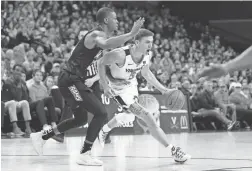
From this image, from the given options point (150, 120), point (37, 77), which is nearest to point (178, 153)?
point (150, 120)

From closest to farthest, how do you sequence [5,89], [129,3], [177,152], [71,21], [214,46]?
1. [177,152]
2. [5,89]
3. [71,21]
4. [214,46]
5. [129,3]

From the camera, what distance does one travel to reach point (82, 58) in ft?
22.2

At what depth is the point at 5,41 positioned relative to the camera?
49.9 ft

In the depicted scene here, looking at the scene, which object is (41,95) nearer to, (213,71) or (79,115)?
(79,115)

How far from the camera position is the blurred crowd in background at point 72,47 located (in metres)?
13.7

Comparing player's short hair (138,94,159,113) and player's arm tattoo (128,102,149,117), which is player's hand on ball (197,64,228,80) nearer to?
player's arm tattoo (128,102,149,117)

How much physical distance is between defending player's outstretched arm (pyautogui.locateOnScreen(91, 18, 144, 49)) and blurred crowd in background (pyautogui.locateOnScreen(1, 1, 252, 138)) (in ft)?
20.3

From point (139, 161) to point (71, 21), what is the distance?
14489 millimetres

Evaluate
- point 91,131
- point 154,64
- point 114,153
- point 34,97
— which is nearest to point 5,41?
point 34,97

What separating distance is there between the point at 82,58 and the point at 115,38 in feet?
2.76

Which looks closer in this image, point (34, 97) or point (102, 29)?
point (102, 29)

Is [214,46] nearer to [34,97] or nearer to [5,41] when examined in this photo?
[5,41]

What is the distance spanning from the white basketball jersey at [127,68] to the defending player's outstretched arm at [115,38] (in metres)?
0.60

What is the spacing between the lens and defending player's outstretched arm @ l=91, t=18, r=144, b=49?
5.93m
